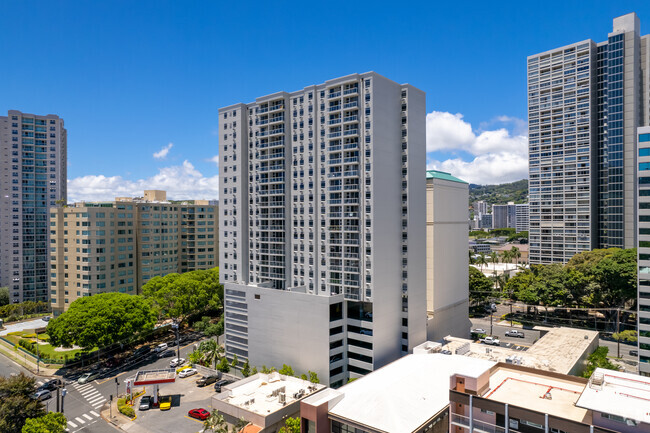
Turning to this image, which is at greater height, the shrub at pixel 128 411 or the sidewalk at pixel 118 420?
the shrub at pixel 128 411

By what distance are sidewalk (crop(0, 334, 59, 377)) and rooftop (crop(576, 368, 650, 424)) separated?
8139 centimetres

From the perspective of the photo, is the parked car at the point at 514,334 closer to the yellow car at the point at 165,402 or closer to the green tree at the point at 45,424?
the yellow car at the point at 165,402

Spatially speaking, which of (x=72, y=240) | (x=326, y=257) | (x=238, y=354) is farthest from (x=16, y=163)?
(x=326, y=257)

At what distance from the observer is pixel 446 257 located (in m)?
73.9

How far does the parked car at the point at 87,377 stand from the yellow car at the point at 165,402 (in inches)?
696

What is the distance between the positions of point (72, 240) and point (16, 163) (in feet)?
153

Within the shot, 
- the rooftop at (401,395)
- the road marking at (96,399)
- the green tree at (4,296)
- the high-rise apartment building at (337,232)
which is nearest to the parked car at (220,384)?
the high-rise apartment building at (337,232)

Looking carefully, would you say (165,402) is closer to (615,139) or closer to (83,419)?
(83,419)

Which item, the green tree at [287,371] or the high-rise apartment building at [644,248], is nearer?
the high-rise apartment building at [644,248]

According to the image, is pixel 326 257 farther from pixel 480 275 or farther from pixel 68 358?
pixel 480 275

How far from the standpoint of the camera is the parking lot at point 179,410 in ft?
165

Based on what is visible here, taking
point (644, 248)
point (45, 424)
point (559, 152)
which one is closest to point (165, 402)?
point (45, 424)

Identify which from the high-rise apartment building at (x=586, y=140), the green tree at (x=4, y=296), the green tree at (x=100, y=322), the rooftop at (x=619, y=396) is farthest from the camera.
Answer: the high-rise apartment building at (x=586, y=140)

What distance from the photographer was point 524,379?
1515 inches
